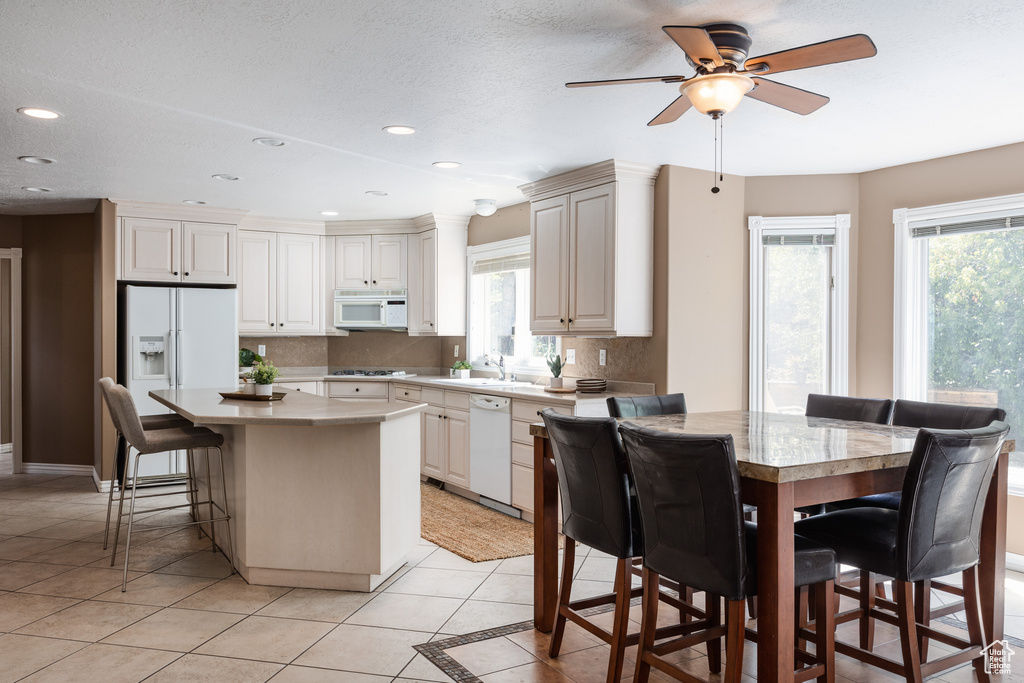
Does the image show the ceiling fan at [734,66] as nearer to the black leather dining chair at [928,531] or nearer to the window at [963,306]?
the black leather dining chair at [928,531]

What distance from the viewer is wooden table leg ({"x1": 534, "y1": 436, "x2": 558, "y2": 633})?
9.81 feet

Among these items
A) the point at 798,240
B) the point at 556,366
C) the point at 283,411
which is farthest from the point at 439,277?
the point at 283,411

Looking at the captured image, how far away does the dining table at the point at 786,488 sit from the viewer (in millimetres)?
2082

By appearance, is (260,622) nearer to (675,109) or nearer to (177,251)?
(675,109)

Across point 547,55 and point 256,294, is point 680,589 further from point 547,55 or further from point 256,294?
point 256,294

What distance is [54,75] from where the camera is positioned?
3057mm

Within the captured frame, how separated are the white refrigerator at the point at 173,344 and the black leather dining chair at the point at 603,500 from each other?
4278 mm

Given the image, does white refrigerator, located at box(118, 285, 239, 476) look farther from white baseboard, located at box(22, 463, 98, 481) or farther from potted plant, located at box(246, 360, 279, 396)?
potted plant, located at box(246, 360, 279, 396)

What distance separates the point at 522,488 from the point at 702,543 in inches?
109

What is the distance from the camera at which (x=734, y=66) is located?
2535mm

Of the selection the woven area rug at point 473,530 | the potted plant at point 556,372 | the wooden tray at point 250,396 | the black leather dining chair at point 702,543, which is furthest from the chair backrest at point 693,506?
the potted plant at point 556,372

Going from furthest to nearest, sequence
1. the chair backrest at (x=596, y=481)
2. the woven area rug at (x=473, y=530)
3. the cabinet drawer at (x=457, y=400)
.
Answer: the cabinet drawer at (x=457, y=400), the woven area rug at (x=473, y=530), the chair backrest at (x=596, y=481)

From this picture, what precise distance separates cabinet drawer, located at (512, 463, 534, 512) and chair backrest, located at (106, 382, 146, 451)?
226cm

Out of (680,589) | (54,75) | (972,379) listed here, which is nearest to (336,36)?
(54,75)
